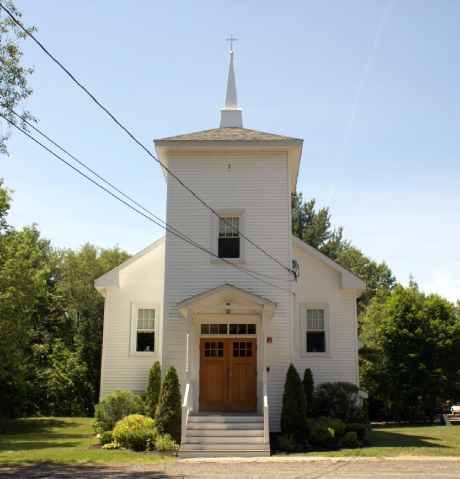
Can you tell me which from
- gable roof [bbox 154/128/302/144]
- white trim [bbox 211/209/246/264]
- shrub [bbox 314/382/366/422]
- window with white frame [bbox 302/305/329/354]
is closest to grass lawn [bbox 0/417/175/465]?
shrub [bbox 314/382/366/422]

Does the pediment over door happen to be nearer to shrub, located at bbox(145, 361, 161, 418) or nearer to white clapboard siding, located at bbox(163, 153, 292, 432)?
white clapboard siding, located at bbox(163, 153, 292, 432)

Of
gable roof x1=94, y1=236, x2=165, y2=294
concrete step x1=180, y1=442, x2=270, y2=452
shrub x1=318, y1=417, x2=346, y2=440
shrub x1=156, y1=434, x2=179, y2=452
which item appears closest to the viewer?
concrete step x1=180, y1=442, x2=270, y2=452

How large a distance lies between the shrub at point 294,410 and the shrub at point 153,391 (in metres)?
3.90

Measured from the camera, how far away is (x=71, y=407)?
36188 mm

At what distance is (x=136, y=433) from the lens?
50.6 ft

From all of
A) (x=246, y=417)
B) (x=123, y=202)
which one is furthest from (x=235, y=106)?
(x=246, y=417)

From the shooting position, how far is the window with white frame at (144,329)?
67.9ft

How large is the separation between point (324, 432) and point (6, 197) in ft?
56.8

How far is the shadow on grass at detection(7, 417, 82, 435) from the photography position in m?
24.4

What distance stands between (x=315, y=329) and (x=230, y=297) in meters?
4.91

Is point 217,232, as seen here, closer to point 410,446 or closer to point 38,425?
point 410,446

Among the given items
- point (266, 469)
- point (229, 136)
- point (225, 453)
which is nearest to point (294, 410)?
point (225, 453)

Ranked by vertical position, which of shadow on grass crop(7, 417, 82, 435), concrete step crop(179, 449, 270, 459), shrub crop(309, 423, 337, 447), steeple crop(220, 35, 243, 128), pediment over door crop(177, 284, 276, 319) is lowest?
shadow on grass crop(7, 417, 82, 435)

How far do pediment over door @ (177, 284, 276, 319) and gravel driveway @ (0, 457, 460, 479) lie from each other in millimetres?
4586
